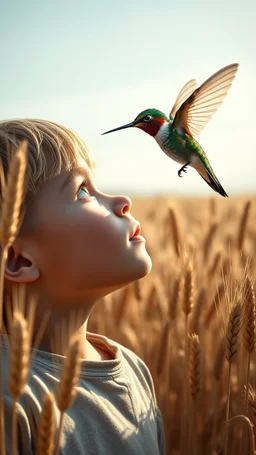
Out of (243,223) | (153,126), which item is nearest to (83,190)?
(153,126)

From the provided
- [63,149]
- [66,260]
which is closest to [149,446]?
[66,260]

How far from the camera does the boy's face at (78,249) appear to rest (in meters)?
1.33

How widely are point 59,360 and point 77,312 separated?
12 centimetres

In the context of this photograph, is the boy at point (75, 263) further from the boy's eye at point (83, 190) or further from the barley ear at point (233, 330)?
the barley ear at point (233, 330)

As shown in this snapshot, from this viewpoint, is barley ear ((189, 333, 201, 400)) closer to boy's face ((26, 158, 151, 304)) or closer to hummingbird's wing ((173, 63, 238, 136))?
boy's face ((26, 158, 151, 304))

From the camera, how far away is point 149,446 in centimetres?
147

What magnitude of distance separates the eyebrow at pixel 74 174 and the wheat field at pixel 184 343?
5.0 inches

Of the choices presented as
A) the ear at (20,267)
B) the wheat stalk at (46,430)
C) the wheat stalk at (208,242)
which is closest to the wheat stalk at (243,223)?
the wheat stalk at (208,242)

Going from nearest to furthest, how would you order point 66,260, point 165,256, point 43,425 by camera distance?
point 43,425, point 66,260, point 165,256

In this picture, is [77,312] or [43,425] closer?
[43,425]

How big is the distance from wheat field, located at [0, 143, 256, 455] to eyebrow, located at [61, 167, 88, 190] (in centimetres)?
13

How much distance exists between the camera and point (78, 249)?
134 cm

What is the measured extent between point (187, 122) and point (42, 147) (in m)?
0.49

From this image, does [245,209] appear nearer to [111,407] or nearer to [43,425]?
[111,407]
